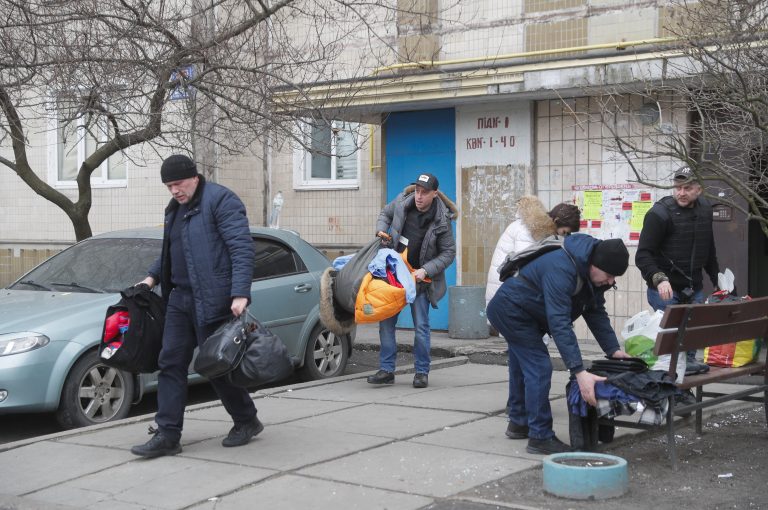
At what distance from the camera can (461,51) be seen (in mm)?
12977

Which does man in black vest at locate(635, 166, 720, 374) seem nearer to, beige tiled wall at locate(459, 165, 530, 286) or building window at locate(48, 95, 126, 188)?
beige tiled wall at locate(459, 165, 530, 286)

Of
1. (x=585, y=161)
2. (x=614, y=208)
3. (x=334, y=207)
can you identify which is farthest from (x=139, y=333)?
(x=334, y=207)

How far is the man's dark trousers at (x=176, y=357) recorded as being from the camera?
6312 mm

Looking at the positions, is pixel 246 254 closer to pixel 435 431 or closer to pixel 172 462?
pixel 172 462

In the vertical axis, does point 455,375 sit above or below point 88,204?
below

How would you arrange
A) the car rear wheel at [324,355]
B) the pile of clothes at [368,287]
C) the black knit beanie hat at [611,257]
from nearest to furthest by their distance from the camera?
the black knit beanie hat at [611,257] → the pile of clothes at [368,287] → the car rear wheel at [324,355]

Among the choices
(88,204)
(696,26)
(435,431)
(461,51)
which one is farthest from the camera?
(461,51)

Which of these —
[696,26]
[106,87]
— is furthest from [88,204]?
[696,26]

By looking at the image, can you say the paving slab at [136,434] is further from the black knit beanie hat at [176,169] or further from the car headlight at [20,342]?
the black knit beanie hat at [176,169]

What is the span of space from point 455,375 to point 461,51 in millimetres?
4934

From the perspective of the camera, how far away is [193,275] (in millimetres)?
6207

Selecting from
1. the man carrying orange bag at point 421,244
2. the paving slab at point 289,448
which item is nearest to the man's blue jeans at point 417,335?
the man carrying orange bag at point 421,244

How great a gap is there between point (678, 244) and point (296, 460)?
142 inches

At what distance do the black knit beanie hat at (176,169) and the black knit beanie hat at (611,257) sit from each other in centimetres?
254
